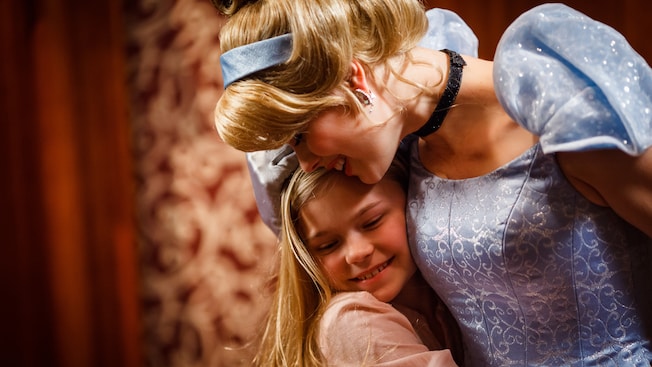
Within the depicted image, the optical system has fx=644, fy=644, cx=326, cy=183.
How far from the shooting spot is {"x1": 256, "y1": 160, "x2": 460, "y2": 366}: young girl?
3.52ft

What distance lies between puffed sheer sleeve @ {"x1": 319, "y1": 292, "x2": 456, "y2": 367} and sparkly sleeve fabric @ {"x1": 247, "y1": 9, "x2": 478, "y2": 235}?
0.83ft

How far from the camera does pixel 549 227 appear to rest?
93 cm

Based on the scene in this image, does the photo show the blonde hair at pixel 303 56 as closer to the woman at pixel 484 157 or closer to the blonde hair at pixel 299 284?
the woman at pixel 484 157

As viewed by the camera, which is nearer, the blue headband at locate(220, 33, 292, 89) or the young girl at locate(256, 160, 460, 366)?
the blue headband at locate(220, 33, 292, 89)

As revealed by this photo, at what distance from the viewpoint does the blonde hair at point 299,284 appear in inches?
45.2

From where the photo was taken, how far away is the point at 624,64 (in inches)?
31.3

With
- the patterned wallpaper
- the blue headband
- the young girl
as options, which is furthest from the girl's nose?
the patterned wallpaper

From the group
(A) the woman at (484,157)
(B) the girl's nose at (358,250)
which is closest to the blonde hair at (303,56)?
(A) the woman at (484,157)

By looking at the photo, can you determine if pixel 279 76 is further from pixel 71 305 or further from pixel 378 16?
pixel 71 305

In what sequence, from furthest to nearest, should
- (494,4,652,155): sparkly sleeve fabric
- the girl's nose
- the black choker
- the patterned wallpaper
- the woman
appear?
1. the patterned wallpaper
2. the girl's nose
3. the black choker
4. the woman
5. (494,4,652,155): sparkly sleeve fabric

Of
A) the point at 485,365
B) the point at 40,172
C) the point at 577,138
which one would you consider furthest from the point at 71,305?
the point at 577,138

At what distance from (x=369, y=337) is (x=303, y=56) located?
47 centimetres

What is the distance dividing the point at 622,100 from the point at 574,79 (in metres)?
0.07

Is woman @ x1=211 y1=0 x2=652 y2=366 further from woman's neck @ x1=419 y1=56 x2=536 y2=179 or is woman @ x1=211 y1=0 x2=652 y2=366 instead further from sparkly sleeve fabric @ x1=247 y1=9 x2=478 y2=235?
sparkly sleeve fabric @ x1=247 y1=9 x2=478 y2=235
